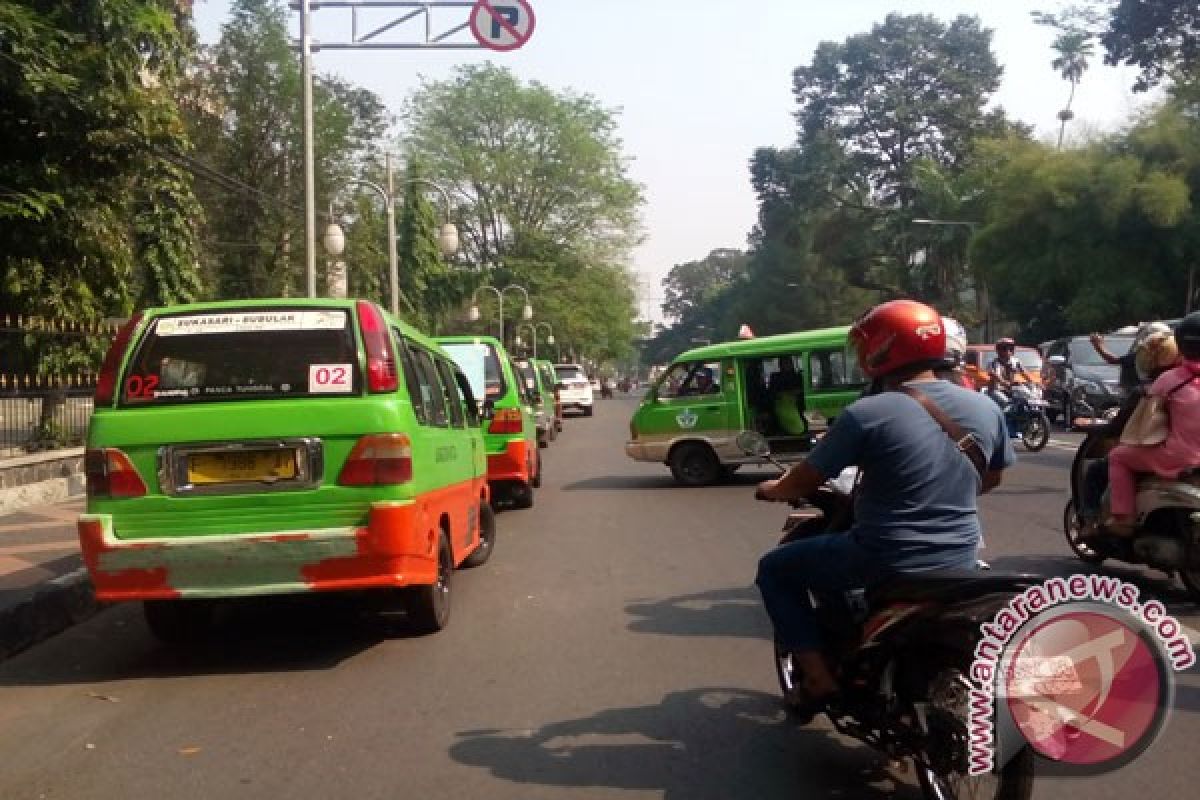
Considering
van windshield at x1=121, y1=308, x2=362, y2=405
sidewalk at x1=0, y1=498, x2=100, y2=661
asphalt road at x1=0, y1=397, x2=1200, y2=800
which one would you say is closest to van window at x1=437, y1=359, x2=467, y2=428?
asphalt road at x1=0, y1=397, x2=1200, y2=800

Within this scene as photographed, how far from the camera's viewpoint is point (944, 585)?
3621mm

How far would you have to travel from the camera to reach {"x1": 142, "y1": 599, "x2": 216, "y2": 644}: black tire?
664 cm

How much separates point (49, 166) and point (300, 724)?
9.99 metres

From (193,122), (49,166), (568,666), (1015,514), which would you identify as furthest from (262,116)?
(568,666)

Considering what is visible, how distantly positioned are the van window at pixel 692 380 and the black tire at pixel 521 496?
3.27 metres

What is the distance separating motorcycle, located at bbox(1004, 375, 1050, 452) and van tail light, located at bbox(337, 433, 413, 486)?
520 inches

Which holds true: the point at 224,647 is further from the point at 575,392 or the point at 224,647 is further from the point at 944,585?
the point at 575,392

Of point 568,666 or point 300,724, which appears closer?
point 300,724

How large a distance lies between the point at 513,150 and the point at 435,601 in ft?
171

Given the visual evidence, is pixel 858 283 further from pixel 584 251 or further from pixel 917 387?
pixel 917 387

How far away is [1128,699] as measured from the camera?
3.27 metres

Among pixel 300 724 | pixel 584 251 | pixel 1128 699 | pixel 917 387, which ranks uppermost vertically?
pixel 584 251

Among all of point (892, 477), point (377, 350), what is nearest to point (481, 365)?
point (377, 350)

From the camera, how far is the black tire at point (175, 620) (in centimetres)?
664
